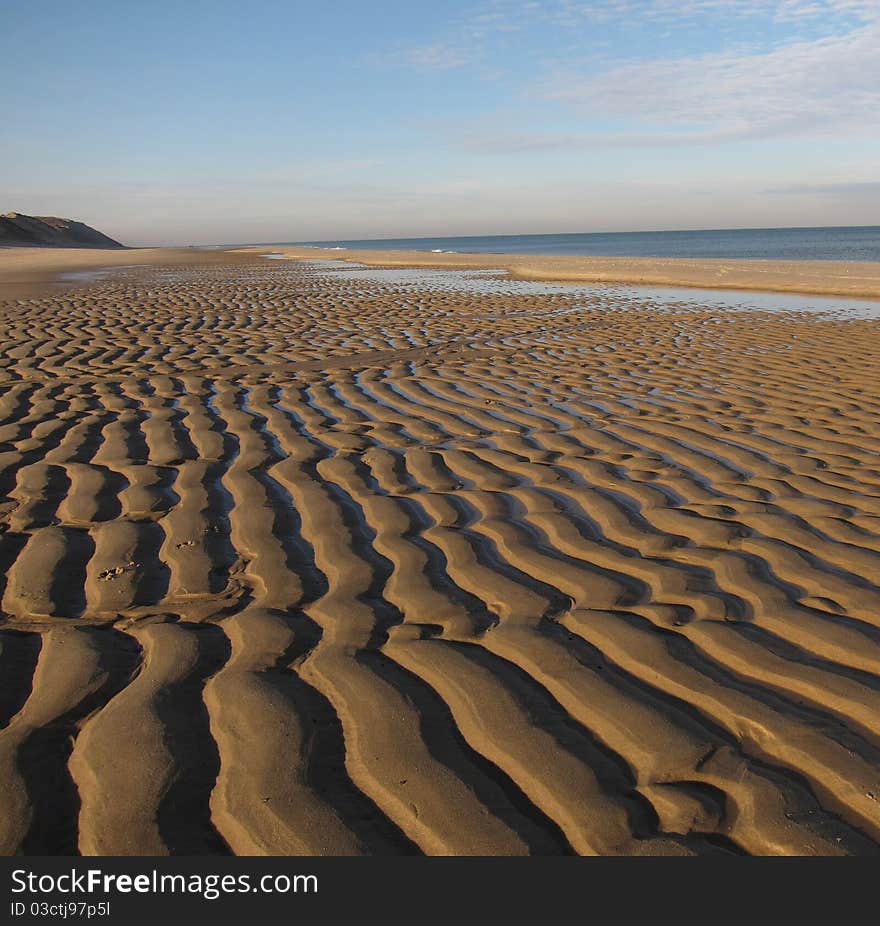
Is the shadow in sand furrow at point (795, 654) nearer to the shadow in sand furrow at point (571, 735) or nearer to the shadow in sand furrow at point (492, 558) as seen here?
the shadow in sand furrow at point (492, 558)

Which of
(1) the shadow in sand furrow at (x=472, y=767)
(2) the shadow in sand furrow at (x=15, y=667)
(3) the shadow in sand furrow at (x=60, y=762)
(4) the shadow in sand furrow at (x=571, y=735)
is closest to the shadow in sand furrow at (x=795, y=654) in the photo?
(4) the shadow in sand furrow at (x=571, y=735)

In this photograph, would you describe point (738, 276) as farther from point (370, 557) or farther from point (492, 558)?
point (370, 557)

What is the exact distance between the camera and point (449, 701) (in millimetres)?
2459

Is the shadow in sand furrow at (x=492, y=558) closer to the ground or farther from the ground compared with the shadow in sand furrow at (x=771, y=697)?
farther from the ground

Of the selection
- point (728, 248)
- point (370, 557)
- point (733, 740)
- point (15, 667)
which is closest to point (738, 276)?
point (370, 557)

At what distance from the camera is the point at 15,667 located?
2656 millimetres

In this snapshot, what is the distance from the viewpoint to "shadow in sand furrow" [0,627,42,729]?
2.46 m

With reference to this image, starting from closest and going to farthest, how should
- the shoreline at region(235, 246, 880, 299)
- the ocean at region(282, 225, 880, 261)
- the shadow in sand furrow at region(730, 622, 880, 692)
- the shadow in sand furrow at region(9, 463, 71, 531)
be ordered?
the shadow in sand furrow at region(730, 622, 880, 692) < the shadow in sand furrow at region(9, 463, 71, 531) < the shoreline at region(235, 246, 880, 299) < the ocean at region(282, 225, 880, 261)

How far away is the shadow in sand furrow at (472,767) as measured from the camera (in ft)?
6.33

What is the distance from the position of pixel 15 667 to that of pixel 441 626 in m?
1.48

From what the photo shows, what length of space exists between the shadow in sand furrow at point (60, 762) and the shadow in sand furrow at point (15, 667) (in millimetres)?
181

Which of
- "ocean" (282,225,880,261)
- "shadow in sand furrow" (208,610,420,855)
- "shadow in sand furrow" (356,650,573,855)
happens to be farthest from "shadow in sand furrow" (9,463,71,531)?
"ocean" (282,225,880,261)

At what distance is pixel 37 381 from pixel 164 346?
2697 millimetres

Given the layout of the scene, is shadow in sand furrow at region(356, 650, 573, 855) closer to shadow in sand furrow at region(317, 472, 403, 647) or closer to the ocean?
shadow in sand furrow at region(317, 472, 403, 647)
